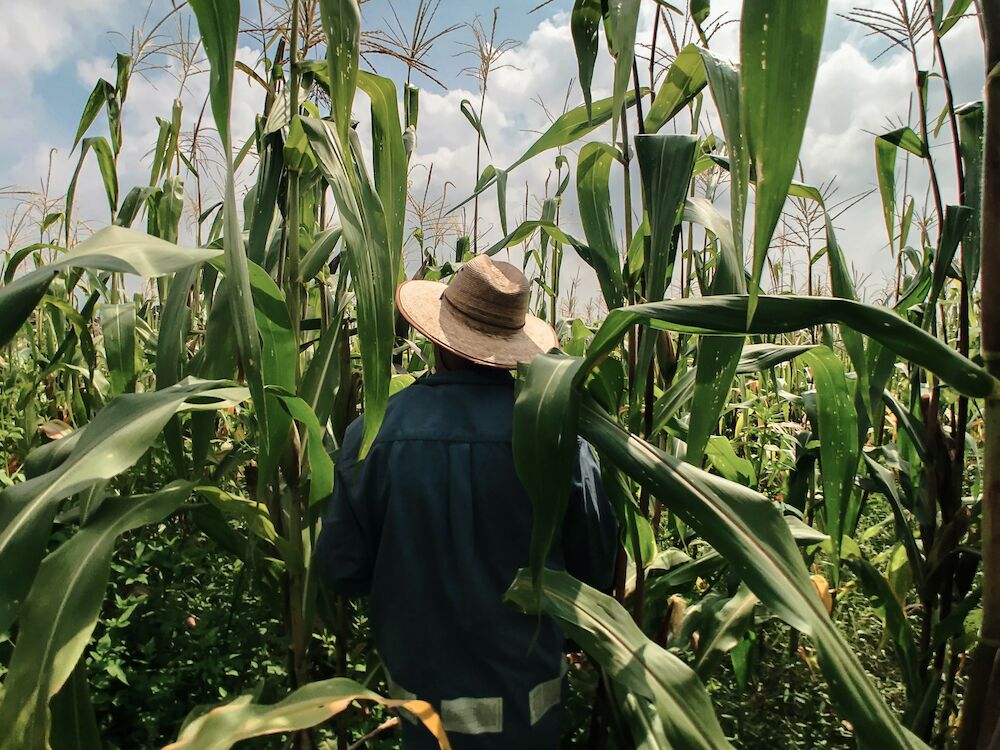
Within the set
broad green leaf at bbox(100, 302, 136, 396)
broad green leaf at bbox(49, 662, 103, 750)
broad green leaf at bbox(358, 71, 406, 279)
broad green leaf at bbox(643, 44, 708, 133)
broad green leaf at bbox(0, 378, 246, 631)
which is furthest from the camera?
broad green leaf at bbox(100, 302, 136, 396)

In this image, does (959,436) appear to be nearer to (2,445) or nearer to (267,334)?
(267,334)

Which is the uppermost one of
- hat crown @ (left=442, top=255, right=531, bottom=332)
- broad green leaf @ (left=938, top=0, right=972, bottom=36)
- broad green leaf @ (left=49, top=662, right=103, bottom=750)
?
broad green leaf @ (left=938, top=0, right=972, bottom=36)

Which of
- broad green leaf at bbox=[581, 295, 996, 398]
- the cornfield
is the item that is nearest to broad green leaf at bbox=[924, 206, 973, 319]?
the cornfield

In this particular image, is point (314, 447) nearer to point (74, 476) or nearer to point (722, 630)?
point (74, 476)

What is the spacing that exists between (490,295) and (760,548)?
27.5 inches

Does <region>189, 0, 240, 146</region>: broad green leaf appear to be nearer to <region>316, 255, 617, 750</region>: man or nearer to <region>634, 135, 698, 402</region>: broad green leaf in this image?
<region>634, 135, 698, 402</region>: broad green leaf

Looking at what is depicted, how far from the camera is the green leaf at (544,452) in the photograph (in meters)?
0.73

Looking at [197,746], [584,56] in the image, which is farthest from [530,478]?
[584,56]

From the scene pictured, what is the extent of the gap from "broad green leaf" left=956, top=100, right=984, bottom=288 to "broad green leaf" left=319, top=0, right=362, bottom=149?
0.99 m

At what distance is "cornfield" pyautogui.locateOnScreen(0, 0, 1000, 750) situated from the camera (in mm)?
683

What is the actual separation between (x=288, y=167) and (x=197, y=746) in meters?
0.87

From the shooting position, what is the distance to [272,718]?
29.0 inches

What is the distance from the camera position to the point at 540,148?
1.24 metres

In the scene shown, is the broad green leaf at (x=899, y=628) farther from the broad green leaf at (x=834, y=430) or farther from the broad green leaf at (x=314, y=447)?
the broad green leaf at (x=314, y=447)
